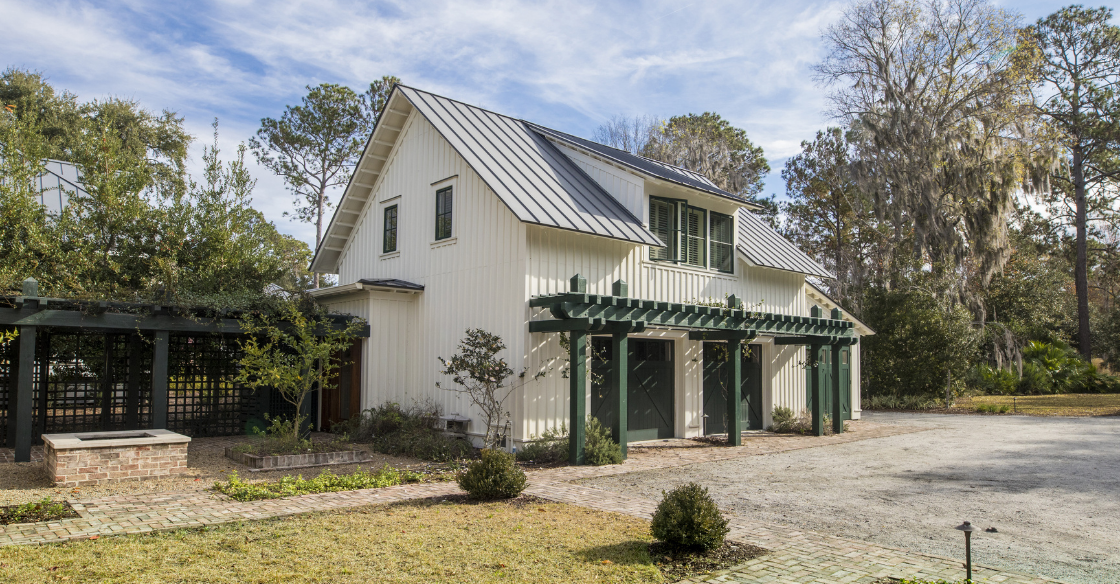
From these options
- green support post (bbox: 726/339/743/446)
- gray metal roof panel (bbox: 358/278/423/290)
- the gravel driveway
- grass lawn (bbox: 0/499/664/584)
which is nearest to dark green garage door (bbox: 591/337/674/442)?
green support post (bbox: 726/339/743/446)

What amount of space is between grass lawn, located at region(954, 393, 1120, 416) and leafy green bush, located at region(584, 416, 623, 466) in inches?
643

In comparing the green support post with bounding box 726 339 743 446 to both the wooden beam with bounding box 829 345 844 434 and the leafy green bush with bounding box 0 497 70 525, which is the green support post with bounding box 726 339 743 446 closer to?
the wooden beam with bounding box 829 345 844 434

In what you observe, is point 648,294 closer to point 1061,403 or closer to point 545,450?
point 545,450

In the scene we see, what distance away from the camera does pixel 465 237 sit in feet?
43.7

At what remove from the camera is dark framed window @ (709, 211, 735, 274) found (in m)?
15.7

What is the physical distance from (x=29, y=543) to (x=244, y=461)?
4.56 meters

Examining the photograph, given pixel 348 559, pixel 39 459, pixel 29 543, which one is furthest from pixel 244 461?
pixel 348 559

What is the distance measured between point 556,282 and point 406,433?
12.1ft

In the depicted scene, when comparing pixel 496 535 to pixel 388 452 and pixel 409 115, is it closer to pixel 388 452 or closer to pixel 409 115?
pixel 388 452

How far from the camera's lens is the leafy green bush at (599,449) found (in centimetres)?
1105

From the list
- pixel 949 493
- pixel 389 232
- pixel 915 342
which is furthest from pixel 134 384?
pixel 915 342

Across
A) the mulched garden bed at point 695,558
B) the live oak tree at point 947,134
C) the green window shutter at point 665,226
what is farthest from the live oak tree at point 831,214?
the mulched garden bed at point 695,558

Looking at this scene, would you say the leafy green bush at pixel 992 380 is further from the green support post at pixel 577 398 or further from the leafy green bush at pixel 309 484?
the leafy green bush at pixel 309 484

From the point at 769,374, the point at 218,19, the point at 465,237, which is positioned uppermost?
the point at 218,19
